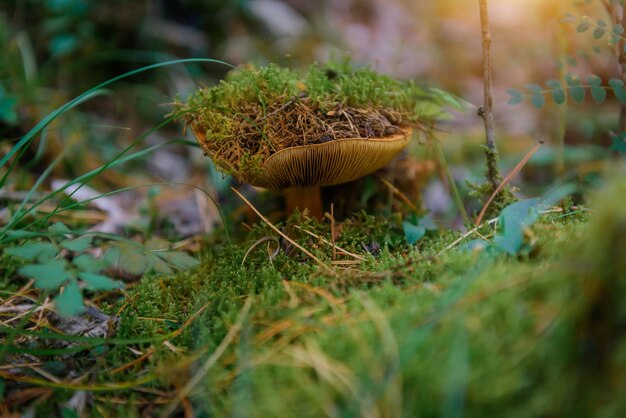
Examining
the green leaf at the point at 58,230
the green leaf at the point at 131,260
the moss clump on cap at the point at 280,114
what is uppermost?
the moss clump on cap at the point at 280,114

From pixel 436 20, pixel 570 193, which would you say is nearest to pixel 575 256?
pixel 570 193

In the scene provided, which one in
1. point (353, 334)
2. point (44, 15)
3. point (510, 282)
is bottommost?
point (353, 334)

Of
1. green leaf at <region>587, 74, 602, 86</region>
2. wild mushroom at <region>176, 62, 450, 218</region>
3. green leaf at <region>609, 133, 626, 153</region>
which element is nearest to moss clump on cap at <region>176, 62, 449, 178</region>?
wild mushroom at <region>176, 62, 450, 218</region>

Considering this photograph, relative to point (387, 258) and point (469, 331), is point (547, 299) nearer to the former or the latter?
point (469, 331)

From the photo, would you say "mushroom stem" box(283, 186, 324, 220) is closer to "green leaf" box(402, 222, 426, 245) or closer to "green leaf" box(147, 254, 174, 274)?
"green leaf" box(402, 222, 426, 245)

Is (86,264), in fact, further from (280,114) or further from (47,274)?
(280,114)

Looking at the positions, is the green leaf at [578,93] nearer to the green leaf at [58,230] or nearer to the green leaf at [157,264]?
the green leaf at [157,264]

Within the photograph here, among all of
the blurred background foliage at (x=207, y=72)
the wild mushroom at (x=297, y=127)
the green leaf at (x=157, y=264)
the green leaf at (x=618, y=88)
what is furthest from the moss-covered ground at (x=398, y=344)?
the blurred background foliage at (x=207, y=72)
